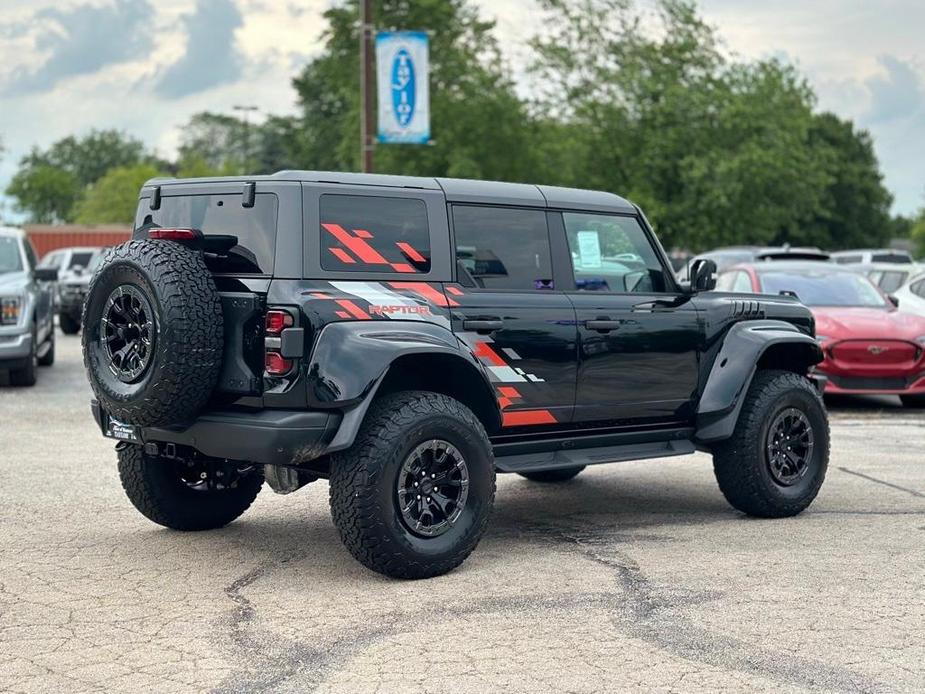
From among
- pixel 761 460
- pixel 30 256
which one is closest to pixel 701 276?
pixel 761 460

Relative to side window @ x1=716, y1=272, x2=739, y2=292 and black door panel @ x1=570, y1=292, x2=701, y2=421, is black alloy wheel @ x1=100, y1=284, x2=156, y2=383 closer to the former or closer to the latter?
black door panel @ x1=570, y1=292, x2=701, y2=421

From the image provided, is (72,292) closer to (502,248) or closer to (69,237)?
(502,248)

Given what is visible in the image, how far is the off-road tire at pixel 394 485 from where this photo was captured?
6.18 m

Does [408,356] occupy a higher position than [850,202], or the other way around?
[850,202]

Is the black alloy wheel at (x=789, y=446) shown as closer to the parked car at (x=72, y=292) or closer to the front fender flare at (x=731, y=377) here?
the front fender flare at (x=731, y=377)

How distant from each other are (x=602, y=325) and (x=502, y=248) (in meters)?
0.69

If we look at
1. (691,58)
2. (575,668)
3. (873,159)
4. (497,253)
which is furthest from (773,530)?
(873,159)

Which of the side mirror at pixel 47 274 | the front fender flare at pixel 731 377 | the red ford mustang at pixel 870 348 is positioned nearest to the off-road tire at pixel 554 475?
the front fender flare at pixel 731 377

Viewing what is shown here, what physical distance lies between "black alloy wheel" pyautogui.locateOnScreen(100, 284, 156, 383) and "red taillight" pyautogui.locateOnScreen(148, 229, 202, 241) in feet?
0.98

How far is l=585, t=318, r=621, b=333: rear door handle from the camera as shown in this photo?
7.30 m

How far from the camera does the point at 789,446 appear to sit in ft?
26.9

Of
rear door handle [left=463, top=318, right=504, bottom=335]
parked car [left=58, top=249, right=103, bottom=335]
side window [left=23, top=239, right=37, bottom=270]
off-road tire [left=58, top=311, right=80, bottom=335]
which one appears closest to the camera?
rear door handle [left=463, top=318, right=504, bottom=335]

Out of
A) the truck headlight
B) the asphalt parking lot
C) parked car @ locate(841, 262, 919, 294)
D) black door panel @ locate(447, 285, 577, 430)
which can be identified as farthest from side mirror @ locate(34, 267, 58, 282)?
parked car @ locate(841, 262, 919, 294)

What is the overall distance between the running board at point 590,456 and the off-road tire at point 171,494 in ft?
4.41
